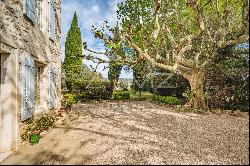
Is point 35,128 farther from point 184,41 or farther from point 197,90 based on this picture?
point 197,90

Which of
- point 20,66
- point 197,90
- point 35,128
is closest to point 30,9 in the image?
point 20,66

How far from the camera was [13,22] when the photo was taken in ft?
20.2

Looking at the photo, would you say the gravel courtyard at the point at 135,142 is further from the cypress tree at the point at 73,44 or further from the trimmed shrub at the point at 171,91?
the cypress tree at the point at 73,44

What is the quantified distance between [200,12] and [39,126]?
6613 mm

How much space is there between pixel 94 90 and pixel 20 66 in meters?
15.3

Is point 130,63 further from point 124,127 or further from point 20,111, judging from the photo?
point 20,111

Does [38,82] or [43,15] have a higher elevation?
[43,15]

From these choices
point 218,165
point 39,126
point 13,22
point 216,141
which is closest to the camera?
point 218,165

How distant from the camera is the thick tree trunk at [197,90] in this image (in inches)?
475

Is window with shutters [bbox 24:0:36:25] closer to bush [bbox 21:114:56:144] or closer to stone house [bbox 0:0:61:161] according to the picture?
stone house [bbox 0:0:61:161]

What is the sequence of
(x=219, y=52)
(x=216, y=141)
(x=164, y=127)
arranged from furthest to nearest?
(x=219, y=52) < (x=164, y=127) < (x=216, y=141)

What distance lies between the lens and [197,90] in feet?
41.1

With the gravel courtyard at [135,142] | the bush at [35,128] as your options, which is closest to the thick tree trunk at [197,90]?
the gravel courtyard at [135,142]

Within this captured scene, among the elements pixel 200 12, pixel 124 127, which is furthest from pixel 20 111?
pixel 200 12
